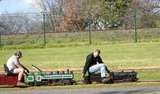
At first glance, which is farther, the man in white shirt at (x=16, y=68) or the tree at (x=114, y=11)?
the tree at (x=114, y=11)

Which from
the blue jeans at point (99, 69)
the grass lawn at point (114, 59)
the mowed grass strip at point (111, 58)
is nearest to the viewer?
the blue jeans at point (99, 69)

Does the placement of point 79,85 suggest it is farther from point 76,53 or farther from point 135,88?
point 76,53

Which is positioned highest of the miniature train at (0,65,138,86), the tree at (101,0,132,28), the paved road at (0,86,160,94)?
the tree at (101,0,132,28)

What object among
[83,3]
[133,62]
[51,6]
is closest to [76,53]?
[133,62]

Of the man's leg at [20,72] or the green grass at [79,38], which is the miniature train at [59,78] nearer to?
the man's leg at [20,72]

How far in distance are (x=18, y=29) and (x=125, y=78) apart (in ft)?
123

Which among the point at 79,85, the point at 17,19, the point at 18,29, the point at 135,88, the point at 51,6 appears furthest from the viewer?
the point at 51,6

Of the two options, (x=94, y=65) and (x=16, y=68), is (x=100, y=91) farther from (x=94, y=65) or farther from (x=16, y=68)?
(x=16, y=68)

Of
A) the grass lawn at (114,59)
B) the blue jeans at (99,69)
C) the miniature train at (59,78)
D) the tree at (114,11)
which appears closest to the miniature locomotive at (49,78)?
the miniature train at (59,78)

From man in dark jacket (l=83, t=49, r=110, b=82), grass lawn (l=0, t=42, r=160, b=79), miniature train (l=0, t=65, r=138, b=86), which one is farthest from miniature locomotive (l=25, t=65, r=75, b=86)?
grass lawn (l=0, t=42, r=160, b=79)

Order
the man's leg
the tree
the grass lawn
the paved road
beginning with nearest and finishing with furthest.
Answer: the paved road, the man's leg, the grass lawn, the tree

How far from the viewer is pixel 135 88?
18.6 metres

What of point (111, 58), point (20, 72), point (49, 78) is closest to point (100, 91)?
point (49, 78)

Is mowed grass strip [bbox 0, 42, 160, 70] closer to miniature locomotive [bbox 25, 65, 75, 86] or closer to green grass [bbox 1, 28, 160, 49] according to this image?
miniature locomotive [bbox 25, 65, 75, 86]
